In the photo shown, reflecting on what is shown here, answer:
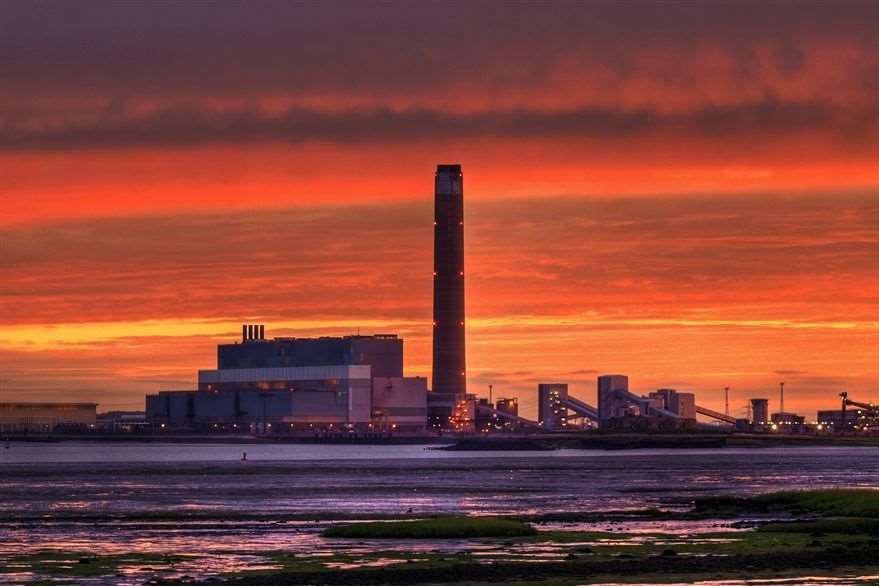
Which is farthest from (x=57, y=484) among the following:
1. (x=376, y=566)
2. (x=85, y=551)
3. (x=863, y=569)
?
(x=863, y=569)

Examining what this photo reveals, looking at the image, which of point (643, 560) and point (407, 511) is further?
point (407, 511)

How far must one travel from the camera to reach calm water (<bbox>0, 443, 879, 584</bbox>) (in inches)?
1838

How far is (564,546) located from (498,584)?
976cm

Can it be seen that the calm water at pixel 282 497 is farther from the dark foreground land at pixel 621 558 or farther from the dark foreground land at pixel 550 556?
the dark foreground land at pixel 621 558

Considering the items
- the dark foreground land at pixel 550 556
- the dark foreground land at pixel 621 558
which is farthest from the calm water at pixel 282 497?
the dark foreground land at pixel 621 558

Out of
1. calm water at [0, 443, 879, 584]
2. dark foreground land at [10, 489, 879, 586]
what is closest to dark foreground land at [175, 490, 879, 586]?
dark foreground land at [10, 489, 879, 586]

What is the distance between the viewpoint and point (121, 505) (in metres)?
70.5

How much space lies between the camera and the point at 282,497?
77188 mm

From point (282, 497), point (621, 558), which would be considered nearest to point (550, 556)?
point (621, 558)

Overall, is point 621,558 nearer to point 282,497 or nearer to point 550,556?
point 550,556

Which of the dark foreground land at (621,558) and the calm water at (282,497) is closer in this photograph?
the dark foreground land at (621,558)

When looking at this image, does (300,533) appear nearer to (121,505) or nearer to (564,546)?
(564,546)

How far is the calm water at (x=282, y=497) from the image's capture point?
4669 cm

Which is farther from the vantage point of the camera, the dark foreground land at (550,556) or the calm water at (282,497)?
the calm water at (282,497)
